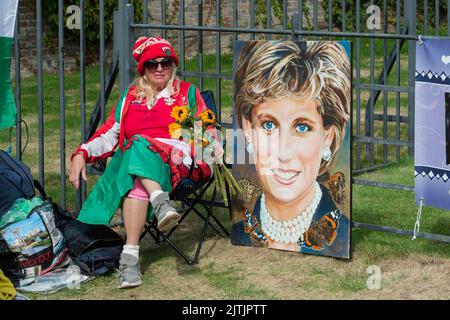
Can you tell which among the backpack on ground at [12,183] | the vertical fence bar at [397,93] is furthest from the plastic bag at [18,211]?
the vertical fence bar at [397,93]

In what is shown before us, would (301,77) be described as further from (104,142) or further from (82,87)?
(82,87)

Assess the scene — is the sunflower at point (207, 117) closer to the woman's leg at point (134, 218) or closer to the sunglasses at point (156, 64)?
the sunglasses at point (156, 64)

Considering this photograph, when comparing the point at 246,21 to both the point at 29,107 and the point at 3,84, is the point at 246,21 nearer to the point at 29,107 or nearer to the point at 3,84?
the point at 29,107

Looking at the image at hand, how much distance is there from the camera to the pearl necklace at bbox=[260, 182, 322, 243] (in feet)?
20.1

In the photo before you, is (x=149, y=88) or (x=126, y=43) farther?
(x=126, y=43)

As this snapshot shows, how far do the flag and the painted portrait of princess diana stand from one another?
1329 millimetres

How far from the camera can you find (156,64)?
6.22 metres

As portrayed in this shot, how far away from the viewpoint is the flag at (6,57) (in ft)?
19.9

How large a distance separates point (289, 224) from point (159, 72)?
1180 millimetres

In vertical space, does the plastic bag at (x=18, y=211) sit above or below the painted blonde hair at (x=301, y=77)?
below

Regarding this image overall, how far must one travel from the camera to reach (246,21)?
45.2 feet

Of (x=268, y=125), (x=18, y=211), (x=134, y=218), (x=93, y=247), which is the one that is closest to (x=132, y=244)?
(x=134, y=218)

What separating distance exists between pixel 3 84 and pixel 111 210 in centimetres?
96

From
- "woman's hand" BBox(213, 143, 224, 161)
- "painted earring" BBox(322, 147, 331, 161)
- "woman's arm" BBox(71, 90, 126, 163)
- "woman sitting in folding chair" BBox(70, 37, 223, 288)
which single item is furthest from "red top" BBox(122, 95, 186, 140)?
"painted earring" BBox(322, 147, 331, 161)
